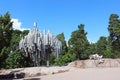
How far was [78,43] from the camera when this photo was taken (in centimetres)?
6619

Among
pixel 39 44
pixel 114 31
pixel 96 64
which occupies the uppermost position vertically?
pixel 114 31

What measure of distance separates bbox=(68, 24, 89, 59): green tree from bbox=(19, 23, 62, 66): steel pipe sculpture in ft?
119

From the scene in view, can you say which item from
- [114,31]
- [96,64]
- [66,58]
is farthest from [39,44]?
[114,31]

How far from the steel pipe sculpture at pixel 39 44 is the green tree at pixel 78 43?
36.2 m

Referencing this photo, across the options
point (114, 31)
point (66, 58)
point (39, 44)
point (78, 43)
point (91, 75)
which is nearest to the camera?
point (91, 75)

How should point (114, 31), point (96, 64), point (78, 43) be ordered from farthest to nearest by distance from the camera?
point (78, 43) < point (114, 31) < point (96, 64)

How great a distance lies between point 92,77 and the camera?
20.3 m

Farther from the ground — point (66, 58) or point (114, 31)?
point (114, 31)

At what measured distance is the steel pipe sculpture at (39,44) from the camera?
96.1 feet

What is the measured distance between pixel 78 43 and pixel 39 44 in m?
37.4

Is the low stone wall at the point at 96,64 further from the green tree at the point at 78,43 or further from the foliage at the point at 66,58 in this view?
the green tree at the point at 78,43

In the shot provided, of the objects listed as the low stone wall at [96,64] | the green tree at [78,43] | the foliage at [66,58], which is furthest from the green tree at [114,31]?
the low stone wall at [96,64]

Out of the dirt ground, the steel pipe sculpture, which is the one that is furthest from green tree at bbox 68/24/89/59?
the dirt ground

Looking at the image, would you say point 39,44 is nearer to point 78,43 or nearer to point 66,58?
point 66,58
